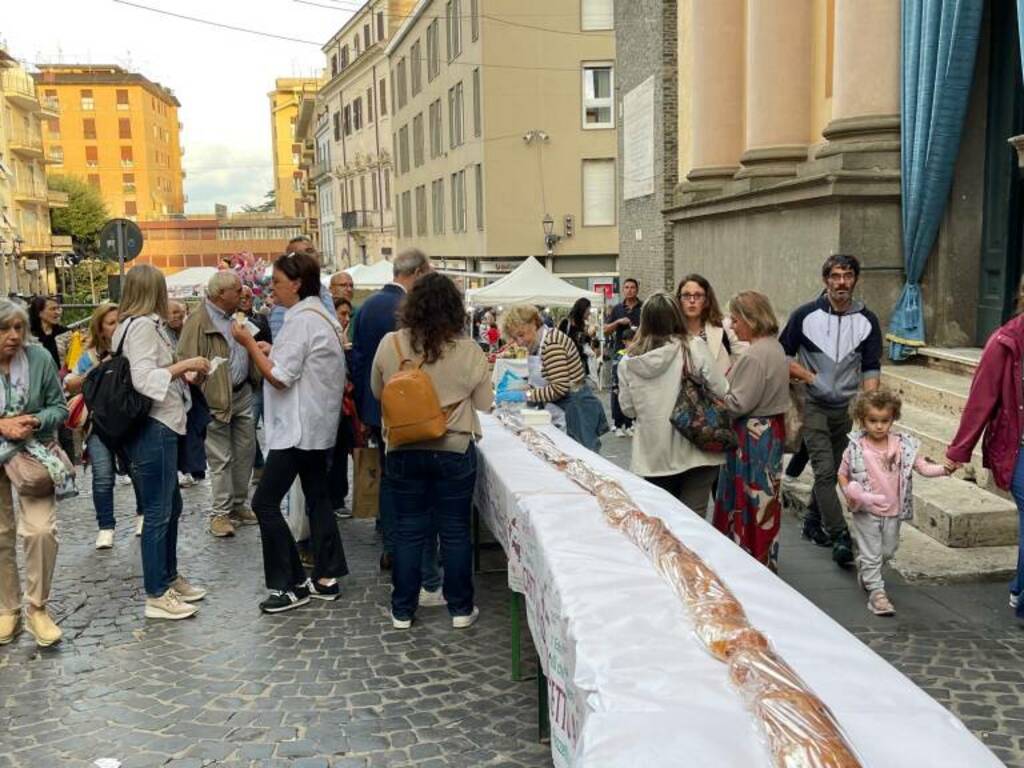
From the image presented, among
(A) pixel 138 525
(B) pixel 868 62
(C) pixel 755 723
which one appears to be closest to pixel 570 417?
(A) pixel 138 525

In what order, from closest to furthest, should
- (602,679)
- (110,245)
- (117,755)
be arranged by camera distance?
(602,679)
(117,755)
(110,245)

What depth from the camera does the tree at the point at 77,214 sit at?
244 ft

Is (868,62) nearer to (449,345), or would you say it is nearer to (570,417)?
(570,417)

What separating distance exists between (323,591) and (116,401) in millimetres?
1628

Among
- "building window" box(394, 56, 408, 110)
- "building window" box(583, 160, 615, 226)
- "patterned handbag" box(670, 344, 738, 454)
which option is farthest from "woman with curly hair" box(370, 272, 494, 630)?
"building window" box(394, 56, 408, 110)

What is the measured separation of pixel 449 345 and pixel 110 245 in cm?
877

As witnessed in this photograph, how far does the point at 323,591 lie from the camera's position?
5785 mm

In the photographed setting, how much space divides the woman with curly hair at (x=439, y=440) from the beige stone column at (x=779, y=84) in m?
7.31

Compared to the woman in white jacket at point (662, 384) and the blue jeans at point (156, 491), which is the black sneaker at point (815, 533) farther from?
the blue jeans at point (156, 491)

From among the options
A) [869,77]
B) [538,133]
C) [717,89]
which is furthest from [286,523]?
[538,133]

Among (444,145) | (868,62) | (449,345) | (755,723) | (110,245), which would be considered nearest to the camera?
(755,723)

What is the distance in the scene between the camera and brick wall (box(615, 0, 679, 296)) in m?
16.6

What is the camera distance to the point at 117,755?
393cm

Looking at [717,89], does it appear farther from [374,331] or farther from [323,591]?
[323,591]
